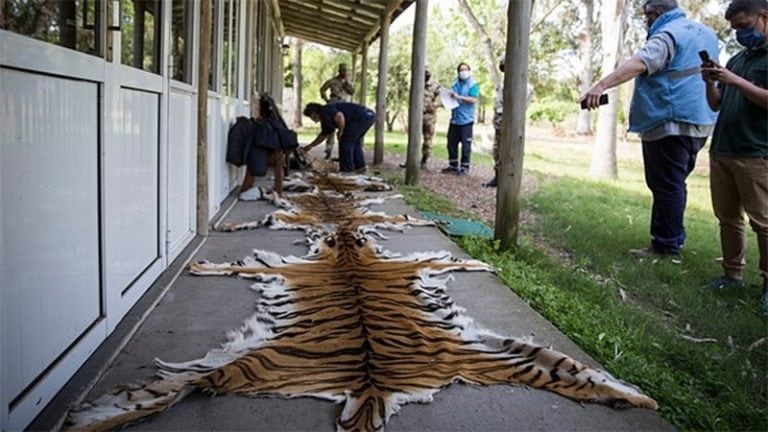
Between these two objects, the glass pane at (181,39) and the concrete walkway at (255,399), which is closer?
the concrete walkway at (255,399)

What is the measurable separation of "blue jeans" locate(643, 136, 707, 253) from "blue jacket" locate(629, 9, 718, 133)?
0.15m

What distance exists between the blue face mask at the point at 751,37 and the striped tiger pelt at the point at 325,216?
2.36 meters

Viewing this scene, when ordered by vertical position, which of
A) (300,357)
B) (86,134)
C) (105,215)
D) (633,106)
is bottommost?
(300,357)

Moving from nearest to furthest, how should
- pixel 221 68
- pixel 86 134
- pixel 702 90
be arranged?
pixel 86 134
pixel 702 90
pixel 221 68

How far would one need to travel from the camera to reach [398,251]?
409cm

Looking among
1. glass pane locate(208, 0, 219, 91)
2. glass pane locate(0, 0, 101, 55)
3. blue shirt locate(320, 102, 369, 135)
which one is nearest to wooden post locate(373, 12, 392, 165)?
blue shirt locate(320, 102, 369, 135)

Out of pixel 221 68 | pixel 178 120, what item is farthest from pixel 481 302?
pixel 221 68

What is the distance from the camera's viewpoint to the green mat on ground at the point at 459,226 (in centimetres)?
487

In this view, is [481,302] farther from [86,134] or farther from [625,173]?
[625,173]

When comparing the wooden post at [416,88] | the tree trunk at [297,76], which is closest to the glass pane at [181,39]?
the wooden post at [416,88]

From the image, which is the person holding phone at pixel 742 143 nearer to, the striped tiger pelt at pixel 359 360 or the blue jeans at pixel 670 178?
the blue jeans at pixel 670 178

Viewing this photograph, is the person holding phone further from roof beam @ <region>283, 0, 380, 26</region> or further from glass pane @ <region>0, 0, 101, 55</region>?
roof beam @ <region>283, 0, 380, 26</region>

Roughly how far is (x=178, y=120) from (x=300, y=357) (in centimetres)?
192

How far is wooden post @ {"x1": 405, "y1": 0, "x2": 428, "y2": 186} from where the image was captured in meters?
7.73
